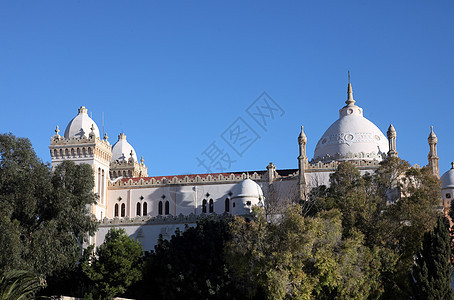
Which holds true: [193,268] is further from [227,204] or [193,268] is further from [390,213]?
[227,204]

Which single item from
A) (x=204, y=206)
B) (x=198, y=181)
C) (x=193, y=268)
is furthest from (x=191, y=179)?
(x=193, y=268)

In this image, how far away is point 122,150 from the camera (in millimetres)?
82250

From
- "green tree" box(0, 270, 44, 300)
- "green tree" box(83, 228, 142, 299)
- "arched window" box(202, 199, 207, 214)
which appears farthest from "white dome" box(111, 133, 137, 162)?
"green tree" box(0, 270, 44, 300)

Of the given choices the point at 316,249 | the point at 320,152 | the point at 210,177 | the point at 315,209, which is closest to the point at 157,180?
the point at 210,177

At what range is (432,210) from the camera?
48500 mm

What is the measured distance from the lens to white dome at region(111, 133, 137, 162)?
81.3 metres

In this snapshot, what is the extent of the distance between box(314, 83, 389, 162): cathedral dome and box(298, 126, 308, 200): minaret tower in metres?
2.81

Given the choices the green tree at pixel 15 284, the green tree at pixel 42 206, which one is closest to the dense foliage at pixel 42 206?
the green tree at pixel 42 206

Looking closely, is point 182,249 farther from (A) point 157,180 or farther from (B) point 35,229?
(A) point 157,180

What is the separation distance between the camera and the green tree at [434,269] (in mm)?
40625

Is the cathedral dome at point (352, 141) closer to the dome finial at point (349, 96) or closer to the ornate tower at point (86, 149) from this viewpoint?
the dome finial at point (349, 96)

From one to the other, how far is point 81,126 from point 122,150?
40.6ft

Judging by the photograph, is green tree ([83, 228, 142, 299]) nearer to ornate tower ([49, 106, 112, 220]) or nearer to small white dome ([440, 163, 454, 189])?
ornate tower ([49, 106, 112, 220])

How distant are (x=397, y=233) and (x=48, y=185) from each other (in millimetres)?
27344
